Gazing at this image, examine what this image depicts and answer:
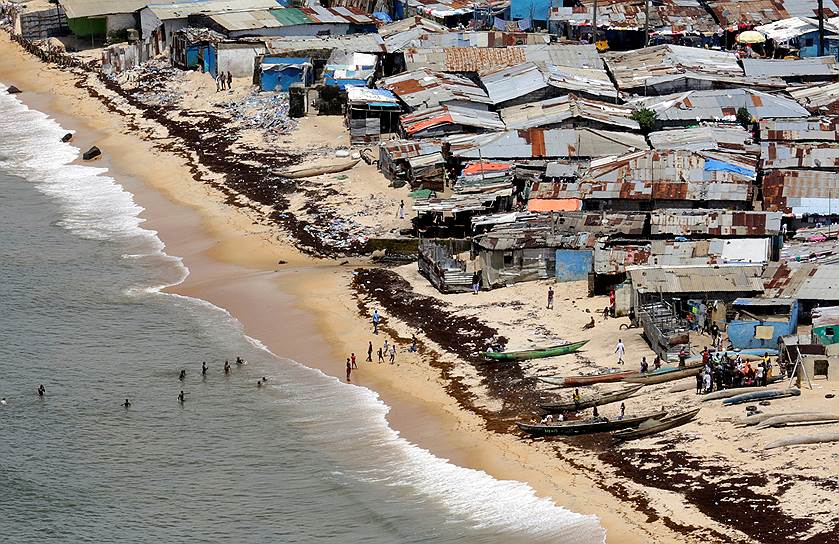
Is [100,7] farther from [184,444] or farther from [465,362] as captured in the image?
[184,444]

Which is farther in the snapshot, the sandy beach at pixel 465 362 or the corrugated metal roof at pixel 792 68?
the corrugated metal roof at pixel 792 68

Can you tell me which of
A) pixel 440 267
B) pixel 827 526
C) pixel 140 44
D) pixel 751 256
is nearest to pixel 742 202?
pixel 751 256

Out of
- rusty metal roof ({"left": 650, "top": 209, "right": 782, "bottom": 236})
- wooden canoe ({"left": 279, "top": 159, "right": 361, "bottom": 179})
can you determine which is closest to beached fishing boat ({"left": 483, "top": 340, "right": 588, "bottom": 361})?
rusty metal roof ({"left": 650, "top": 209, "right": 782, "bottom": 236})

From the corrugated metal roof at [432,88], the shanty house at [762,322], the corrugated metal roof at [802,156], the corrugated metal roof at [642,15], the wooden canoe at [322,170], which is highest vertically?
the corrugated metal roof at [642,15]

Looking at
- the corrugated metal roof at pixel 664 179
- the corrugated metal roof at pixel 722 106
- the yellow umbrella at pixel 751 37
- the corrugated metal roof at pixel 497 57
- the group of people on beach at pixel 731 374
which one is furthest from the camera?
the yellow umbrella at pixel 751 37

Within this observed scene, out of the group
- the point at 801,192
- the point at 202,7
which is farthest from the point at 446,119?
the point at 202,7

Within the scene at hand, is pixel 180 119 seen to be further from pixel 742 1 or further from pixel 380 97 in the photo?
pixel 742 1

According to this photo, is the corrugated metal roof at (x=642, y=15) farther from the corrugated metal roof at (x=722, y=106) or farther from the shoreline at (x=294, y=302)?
the shoreline at (x=294, y=302)

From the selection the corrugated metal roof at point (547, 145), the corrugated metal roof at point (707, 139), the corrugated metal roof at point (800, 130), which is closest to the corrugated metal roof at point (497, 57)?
the corrugated metal roof at point (707, 139)
